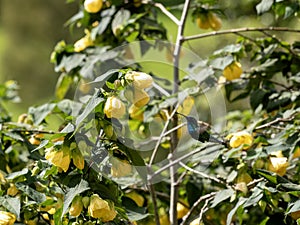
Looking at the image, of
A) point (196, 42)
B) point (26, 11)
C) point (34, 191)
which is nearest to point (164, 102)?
point (34, 191)

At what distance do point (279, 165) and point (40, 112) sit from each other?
479mm

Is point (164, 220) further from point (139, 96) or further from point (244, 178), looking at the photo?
point (139, 96)

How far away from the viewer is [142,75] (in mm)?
715

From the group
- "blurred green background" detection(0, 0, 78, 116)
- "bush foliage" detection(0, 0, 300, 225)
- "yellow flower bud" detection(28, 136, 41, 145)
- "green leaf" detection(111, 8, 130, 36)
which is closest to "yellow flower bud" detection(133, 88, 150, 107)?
"bush foliage" detection(0, 0, 300, 225)

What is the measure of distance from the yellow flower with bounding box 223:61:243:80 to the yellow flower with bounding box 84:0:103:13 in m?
0.32

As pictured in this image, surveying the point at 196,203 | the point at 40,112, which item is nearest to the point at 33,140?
the point at 40,112

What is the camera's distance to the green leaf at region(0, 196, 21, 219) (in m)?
0.78

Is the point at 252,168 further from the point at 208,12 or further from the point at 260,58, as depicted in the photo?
the point at 208,12

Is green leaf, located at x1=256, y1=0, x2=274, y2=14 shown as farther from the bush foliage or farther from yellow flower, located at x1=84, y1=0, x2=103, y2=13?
yellow flower, located at x1=84, y1=0, x2=103, y2=13

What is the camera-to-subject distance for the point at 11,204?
0.79 metres

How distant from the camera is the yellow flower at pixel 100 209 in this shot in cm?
70

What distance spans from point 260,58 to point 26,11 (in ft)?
14.7

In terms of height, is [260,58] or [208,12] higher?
[208,12]

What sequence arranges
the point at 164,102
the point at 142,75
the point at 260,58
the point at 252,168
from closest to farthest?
1. the point at 142,75
2. the point at 252,168
3. the point at 164,102
4. the point at 260,58
